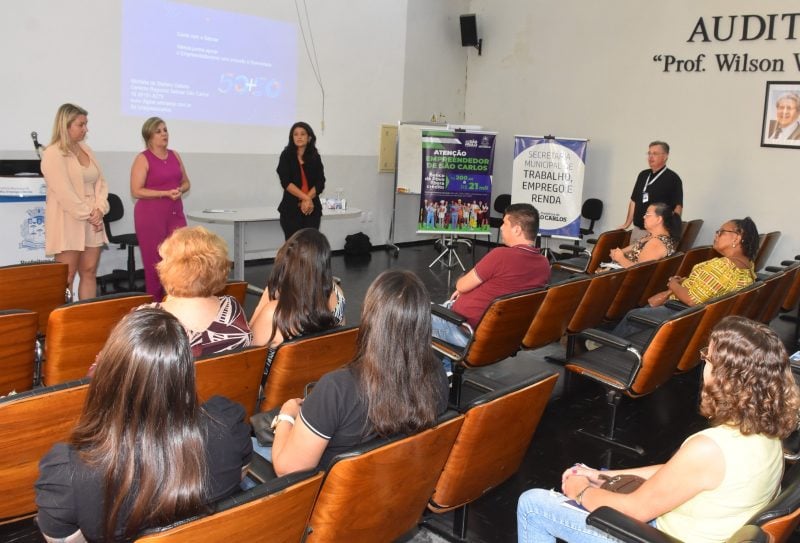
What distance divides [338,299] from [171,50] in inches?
189

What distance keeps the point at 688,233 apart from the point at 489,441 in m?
5.76

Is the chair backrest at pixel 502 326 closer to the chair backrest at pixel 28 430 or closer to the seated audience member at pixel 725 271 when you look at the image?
the seated audience member at pixel 725 271

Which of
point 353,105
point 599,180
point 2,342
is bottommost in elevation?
point 2,342

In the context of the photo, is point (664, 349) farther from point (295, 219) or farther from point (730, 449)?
point (295, 219)

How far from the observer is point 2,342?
247 centimetres

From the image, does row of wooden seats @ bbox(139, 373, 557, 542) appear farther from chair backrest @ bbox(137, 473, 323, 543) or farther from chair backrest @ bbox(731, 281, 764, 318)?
chair backrest @ bbox(731, 281, 764, 318)

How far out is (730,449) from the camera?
1.71 meters

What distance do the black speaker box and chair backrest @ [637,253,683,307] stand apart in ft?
18.6

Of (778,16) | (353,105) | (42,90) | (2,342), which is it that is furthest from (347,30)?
(2,342)

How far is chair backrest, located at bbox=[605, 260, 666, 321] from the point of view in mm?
4410

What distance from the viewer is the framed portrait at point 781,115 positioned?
697 cm

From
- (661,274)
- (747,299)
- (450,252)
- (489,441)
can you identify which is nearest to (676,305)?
(747,299)

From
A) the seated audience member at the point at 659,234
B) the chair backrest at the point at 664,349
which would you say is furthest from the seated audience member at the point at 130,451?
the seated audience member at the point at 659,234

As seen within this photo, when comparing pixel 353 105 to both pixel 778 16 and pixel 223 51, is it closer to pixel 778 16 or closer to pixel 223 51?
pixel 223 51
